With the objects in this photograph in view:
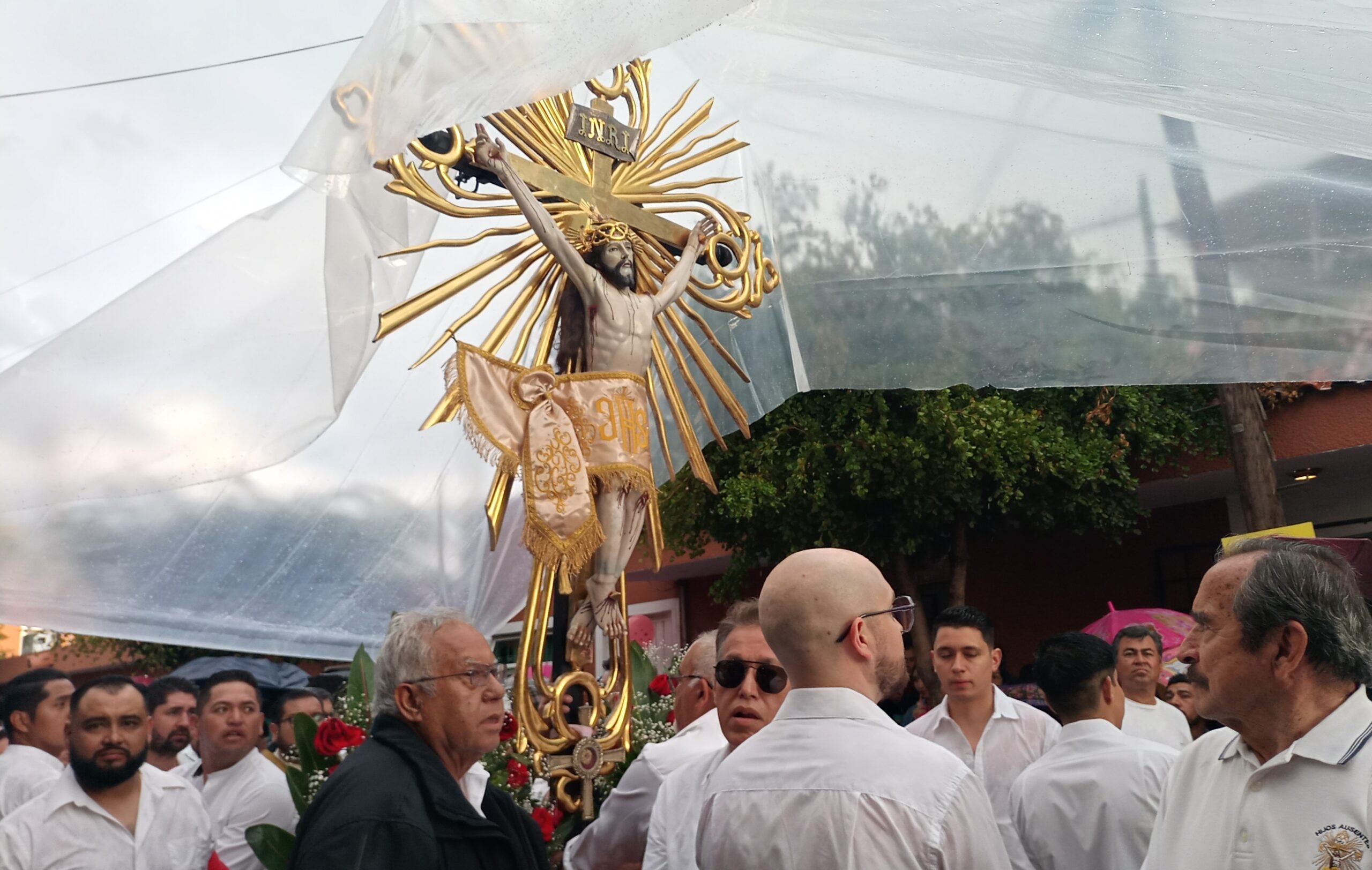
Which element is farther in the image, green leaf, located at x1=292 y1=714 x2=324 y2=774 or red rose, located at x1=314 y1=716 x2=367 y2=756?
green leaf, located at x1=292 y1=714 x2=324 y2=774

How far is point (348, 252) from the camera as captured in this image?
3.76 m

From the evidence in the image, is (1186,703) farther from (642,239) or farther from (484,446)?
(484,446)

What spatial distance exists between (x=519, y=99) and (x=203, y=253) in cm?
164

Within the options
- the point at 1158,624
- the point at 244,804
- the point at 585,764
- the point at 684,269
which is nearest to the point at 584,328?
the point at 684,269

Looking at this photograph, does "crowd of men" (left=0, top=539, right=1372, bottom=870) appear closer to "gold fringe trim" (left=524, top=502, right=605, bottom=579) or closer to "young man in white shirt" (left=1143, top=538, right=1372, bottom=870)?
"young man in white shirt" (left=1143, top=538, right=1372, bottom=870)

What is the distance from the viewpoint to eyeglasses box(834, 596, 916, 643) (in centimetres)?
224

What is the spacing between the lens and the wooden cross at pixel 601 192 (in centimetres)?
459

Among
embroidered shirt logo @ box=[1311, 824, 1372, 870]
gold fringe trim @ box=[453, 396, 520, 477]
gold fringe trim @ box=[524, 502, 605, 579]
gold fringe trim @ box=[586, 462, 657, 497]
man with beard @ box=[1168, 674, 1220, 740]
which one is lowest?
embroidered shirt logo @ box=[1311, 824, 1372, 870]

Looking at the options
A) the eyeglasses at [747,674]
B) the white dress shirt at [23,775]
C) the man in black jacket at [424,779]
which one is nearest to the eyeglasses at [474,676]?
the man in black jacket at [424,779]

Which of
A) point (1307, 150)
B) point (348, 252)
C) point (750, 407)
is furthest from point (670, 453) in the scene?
point (1307, 150)

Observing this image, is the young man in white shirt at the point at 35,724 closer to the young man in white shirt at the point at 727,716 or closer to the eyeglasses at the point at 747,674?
the young man in white shirt at the point at 727,716

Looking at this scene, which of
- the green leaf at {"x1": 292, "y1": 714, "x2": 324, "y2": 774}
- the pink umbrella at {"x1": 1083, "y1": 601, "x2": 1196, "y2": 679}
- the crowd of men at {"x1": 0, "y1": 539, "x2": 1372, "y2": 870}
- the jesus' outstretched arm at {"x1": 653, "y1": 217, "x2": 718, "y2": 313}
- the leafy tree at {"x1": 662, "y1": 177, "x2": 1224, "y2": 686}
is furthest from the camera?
the leafy tree at {"x1": 662, "y1": 177, "x2": 1224, "y2": 686}

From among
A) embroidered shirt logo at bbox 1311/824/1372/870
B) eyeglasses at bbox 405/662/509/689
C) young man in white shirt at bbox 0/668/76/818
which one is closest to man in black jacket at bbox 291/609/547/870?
eyeglasses at bbox 405/662/509/689

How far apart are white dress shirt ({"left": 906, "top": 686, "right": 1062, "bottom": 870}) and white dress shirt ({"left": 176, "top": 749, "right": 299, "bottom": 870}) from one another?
220 cm
